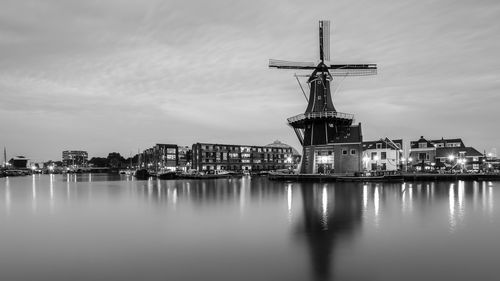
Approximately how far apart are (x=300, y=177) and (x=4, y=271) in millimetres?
49297

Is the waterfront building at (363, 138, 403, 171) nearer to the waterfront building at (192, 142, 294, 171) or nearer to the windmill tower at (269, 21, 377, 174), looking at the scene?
the windmill tower at (269, 21, 377, 174)

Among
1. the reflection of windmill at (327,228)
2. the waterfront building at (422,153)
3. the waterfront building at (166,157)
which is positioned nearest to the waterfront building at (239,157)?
the waterfront building at (166,157)

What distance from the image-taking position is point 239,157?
120688mm

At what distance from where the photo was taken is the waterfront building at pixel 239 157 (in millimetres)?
112250

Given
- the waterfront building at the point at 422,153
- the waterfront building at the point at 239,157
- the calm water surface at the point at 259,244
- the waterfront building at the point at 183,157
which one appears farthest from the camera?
the waterfront building at the point at 183,157

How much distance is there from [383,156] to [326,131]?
760 inches

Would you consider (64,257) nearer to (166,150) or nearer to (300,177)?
(300,177)

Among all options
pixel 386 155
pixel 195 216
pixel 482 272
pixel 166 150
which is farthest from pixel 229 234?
pixel 166 150

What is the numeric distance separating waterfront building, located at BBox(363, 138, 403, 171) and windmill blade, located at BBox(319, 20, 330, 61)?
21.6 m

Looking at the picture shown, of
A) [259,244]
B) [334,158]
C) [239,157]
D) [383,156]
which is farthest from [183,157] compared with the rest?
[259,244]

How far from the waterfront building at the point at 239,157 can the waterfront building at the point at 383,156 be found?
35933mm

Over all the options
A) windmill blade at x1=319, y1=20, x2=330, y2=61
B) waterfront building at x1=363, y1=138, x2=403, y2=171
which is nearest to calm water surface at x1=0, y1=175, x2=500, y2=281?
windmill blade at x1=319, y1=20, x2=330, y2=61

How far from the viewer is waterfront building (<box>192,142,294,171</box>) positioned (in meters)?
112

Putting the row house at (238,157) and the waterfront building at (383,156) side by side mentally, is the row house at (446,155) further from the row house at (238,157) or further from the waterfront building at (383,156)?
the row house at (238,157)
